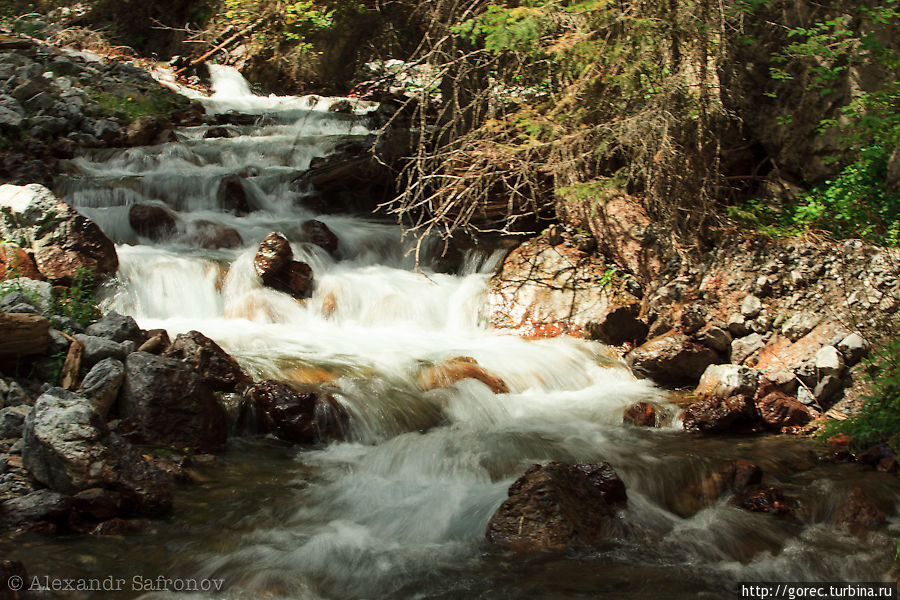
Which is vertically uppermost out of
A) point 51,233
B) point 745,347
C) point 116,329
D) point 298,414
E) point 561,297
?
point 51,233

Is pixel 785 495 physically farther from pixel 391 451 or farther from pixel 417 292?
pixel 417 292

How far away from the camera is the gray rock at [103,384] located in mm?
4816

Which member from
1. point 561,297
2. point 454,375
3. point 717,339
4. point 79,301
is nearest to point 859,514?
point 717,339

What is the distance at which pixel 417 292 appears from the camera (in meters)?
8.60

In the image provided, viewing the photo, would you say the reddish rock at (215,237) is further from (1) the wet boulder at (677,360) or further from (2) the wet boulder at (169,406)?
(1) the wet boulder at (677,360)

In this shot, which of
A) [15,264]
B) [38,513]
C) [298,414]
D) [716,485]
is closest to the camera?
[38,513]

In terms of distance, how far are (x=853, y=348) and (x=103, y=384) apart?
227 inches

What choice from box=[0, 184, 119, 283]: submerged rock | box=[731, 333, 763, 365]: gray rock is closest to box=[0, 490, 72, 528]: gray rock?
box=[0, 184, 119, 283]: submerged rock

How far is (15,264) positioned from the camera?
21.6 feet

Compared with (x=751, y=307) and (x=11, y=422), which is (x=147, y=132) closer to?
(x=11, y=422)

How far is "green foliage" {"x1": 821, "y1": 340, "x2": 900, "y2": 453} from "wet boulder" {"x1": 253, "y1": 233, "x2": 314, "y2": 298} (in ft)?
17.8

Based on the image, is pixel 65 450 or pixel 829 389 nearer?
pixel 65 450

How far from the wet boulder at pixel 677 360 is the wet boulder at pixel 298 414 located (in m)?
3.01

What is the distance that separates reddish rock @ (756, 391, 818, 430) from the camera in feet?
18.9
